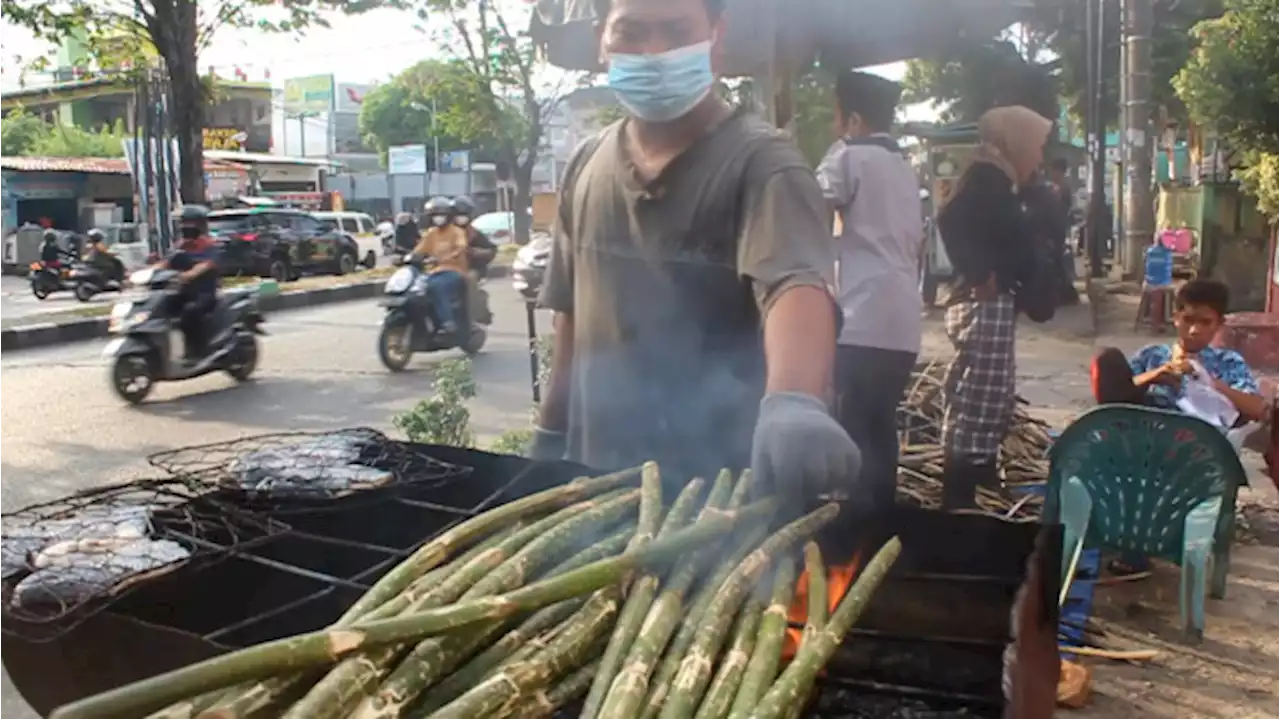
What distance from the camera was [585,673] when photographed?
58.2 inches

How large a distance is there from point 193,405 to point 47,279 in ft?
39.7

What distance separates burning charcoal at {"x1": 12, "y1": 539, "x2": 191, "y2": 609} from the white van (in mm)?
22723

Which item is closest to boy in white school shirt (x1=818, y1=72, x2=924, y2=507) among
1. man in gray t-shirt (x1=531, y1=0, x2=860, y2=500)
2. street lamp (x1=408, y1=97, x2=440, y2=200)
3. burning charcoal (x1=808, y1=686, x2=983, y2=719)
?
man in gray t-shirt (x1=531, y1=0, x2=860, y2=500)

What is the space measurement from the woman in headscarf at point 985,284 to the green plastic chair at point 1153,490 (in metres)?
0.50

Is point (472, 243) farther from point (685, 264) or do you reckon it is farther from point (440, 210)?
point (685, 264)

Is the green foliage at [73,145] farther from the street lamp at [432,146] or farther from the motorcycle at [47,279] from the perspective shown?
the motorcycle at [47,279]

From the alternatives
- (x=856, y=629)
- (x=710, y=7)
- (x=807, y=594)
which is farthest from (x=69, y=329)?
(x=807, y=594)

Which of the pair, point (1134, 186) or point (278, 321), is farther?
point (278, 321)

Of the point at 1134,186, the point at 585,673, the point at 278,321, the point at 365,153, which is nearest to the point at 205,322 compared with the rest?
the point at 278,321

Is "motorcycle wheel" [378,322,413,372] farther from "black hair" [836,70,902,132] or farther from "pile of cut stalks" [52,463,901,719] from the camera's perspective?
"pile of cut stalks" [52,463,901,719]

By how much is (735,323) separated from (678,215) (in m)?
0.25

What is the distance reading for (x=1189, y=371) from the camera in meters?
4.91

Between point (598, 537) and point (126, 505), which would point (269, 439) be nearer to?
point (126, 505)

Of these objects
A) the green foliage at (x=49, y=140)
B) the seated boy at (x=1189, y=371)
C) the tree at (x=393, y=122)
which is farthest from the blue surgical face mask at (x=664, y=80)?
the tree at (x=393, y=122)
